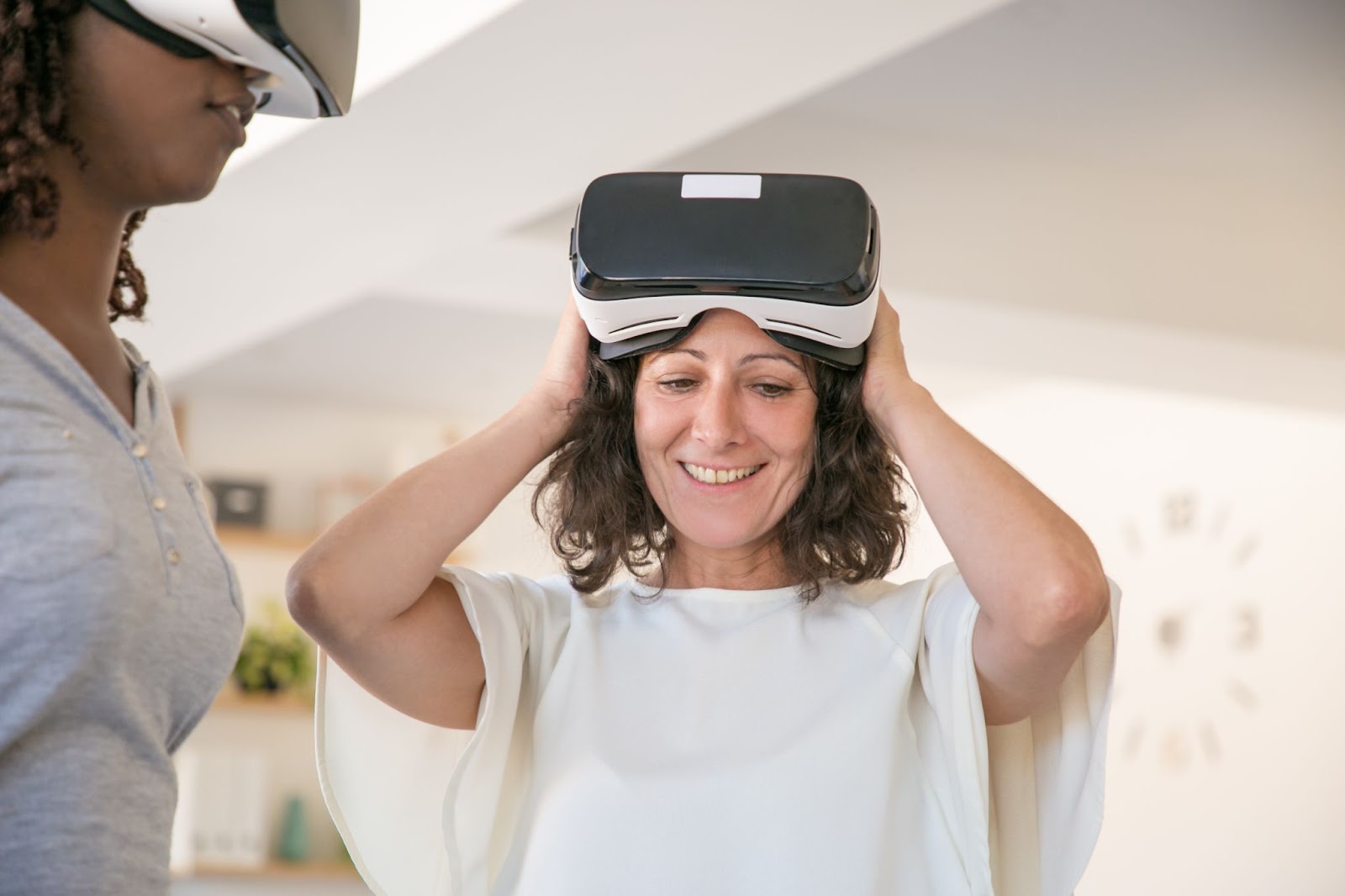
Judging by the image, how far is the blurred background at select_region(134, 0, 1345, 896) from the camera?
254 cm

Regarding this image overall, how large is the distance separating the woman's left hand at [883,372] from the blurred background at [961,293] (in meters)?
0.53

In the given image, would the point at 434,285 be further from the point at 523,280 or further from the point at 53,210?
the point at 53,210

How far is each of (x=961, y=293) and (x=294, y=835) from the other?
3.71m

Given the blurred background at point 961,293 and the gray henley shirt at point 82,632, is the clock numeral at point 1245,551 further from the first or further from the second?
the gray henley shirt at point 82,632

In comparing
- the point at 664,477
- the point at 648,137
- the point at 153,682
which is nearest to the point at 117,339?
the point at 153,682

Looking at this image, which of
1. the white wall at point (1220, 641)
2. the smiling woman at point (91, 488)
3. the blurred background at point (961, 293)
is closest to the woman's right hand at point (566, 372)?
the blurred background at point (961, 293)

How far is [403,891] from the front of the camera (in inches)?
59.1

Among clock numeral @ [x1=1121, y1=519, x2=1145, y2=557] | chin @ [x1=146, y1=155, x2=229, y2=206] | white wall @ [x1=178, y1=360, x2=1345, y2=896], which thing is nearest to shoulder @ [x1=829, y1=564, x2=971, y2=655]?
chin @ [x1=146, y1=155, x2=229, y2=206]

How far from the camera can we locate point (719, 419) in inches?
56.1

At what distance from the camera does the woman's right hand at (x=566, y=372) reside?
156 cm

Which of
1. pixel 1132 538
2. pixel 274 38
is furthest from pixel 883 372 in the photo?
pixel 1132 538

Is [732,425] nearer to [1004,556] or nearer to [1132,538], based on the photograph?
[1004,556]

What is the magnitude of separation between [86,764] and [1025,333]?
3395 mm

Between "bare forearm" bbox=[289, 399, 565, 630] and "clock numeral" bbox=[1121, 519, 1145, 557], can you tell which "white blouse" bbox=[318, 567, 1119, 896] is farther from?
"clock numeral" bbox=[1121, 519, 1145, 557]
